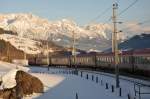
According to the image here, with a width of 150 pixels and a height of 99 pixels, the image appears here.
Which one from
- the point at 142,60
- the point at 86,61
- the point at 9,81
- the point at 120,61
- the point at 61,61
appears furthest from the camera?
the point at 61,61

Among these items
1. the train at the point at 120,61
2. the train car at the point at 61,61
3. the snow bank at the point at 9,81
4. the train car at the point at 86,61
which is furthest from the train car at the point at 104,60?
the train car at the point at 61,61

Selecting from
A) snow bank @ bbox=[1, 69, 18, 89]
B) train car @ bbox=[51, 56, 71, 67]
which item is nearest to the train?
train car @ bbox=[51, 56, 71, 67]

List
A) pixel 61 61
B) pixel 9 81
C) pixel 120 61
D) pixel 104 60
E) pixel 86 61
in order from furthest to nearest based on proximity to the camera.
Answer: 1. pixel 61 61
2. pixel 86 61
3. pixel 104 60
4. pixel 120 61
5. pixel 9 81

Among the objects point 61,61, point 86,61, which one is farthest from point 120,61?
point 61,61

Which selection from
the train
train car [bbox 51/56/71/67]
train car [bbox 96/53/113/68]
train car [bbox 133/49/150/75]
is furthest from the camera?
train car [bbox 51/56/71/67]

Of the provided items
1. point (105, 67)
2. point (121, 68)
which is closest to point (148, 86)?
point (121, 68)

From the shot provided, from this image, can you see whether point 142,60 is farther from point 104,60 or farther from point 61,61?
point 61,61

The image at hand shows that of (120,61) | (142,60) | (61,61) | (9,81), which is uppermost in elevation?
(142,60)

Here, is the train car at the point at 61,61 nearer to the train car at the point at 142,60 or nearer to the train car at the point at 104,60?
the train car at the point at 104,60

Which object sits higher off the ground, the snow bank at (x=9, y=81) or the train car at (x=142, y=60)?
the train car at (x=142, y=60)

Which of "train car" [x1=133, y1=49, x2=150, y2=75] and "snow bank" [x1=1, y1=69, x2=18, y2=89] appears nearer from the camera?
"snow bank" [x1=1, y1=69, x2=18, y2=89]

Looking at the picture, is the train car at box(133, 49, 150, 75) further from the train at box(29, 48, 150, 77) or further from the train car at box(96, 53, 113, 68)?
the train car at box(96, 53, 113, 68)

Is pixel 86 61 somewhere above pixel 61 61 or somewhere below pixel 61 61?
above

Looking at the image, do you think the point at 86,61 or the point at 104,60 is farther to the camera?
the point at 86,61
